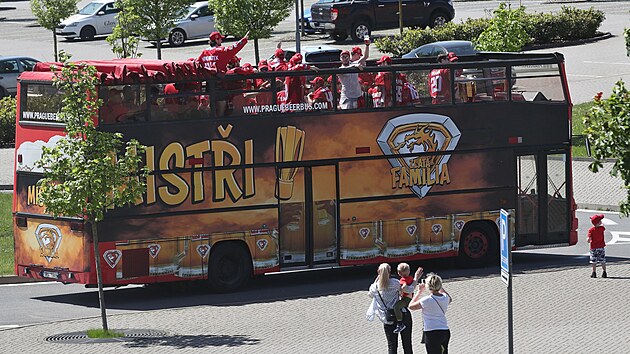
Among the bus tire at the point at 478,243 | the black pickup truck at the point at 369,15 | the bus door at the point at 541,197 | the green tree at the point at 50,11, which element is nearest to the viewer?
the bus tire at the point at 478,243

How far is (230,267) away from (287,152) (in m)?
2.15

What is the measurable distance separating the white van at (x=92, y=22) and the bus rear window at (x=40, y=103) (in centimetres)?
3501

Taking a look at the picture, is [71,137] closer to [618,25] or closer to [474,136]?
[474,136]

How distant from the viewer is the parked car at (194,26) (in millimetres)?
51438

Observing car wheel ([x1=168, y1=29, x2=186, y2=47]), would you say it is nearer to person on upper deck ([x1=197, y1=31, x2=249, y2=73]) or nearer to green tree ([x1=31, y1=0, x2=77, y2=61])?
green tree ([x1=31, y1=0, x2=77, y2=61])

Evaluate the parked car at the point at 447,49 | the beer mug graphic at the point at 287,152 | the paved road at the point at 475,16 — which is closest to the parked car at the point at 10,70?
the paved road at the point at 475,16

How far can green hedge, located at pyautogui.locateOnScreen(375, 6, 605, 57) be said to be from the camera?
44.8 m

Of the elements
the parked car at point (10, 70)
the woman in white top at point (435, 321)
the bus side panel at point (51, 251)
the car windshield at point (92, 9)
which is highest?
the car windshield at point (92, 9)

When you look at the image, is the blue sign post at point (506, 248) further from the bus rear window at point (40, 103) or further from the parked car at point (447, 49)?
the parked car at point (447, 49)

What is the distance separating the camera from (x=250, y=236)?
68.4 feet

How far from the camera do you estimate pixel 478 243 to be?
22609 millimetres

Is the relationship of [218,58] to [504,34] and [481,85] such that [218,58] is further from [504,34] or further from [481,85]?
[504,34]

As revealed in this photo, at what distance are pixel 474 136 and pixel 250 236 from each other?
4.50 m

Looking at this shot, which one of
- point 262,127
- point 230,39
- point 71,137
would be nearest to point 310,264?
point 262,127
